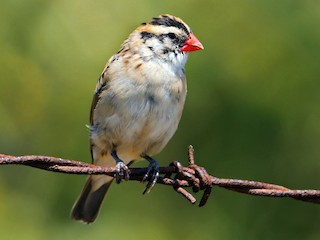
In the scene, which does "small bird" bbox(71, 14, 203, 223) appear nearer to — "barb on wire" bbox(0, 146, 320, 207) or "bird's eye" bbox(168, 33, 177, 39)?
"bird's eye" bbox(168, 33, 177, 39)

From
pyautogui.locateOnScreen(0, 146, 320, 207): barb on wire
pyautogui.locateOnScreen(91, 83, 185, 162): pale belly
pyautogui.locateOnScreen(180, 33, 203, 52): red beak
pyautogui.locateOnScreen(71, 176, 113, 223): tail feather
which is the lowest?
pyautogui.locateOnScreen(71, 176, 113, 223): tail feather

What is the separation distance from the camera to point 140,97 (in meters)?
4.60

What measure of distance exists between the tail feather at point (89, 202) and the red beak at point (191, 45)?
1129mm

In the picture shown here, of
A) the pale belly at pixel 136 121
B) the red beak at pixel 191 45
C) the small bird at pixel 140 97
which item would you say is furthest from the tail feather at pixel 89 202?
the red beak at pixel 191 45

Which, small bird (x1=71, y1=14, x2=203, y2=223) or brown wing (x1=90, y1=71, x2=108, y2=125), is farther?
brown wing (x1=90, y1=71, x2=108, y2=125)

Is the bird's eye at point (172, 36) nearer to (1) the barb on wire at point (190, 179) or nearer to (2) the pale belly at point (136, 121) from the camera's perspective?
(2) the pale belly at point (136, 121)

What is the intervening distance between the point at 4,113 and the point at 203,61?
160cm

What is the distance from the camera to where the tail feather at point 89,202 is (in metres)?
5.12

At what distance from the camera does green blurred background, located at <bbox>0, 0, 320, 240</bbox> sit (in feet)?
17.4

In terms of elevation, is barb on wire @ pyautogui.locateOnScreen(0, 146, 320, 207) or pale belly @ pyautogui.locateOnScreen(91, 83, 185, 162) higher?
barb on wire @ pyautogui.locateOnScreen(0, 146, 320, 207)

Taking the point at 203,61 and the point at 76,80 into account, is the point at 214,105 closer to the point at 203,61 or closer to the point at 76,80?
the point at 203,61

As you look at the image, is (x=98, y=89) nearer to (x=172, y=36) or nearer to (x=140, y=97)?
(x=140, y=97)

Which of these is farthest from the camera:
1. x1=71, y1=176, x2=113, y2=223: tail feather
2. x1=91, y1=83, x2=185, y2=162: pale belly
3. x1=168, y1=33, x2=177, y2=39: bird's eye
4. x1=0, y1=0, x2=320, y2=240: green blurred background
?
x1=0, y1=0, x2=320, y2=240: green blurred background

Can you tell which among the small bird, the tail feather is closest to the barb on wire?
the small bird
